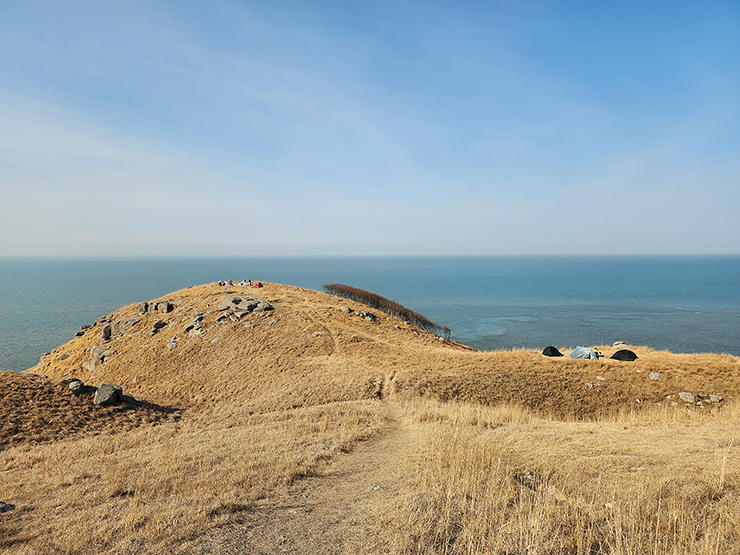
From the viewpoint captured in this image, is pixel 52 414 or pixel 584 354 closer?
pixel 52 414

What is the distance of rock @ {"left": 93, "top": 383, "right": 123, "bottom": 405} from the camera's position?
21203 mm

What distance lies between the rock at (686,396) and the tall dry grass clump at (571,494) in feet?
35.0

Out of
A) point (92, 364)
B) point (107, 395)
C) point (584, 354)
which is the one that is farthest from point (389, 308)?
point (107, 395)

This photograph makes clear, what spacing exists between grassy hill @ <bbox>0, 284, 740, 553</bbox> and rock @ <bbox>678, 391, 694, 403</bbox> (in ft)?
1.22

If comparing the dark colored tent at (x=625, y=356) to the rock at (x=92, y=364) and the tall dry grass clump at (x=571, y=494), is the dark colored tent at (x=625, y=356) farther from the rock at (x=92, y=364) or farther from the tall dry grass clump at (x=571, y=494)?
the rock at (x=92, y=364)

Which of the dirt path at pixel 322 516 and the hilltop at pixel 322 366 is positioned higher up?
the dirt path at pixel 322 516

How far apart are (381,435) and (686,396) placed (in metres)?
20.5

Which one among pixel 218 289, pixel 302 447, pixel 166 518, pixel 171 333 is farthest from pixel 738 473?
pixel 218 289

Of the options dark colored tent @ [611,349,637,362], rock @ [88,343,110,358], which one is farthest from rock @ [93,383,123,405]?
dark colored tent @ [611,349,637,362]

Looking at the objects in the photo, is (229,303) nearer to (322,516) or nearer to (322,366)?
(322,366)

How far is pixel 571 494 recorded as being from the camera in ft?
26.7

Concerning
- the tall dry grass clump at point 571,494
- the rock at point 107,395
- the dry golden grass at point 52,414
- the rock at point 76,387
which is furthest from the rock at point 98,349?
the tall dry grass clump at point 571,494

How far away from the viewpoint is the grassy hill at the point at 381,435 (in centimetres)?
671

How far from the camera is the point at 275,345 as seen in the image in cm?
3262
